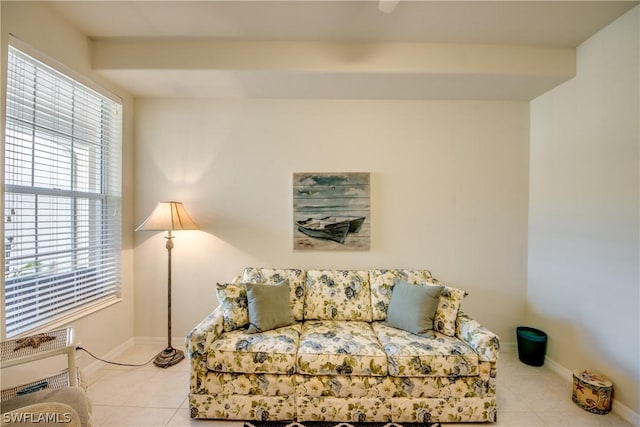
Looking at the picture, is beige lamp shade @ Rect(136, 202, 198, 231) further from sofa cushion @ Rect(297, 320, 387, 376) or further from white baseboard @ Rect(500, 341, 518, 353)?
white baseboard @ Rect(500, 341, 518, 353)

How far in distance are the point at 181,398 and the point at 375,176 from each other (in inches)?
97.2

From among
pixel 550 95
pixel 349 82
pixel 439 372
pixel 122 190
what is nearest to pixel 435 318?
pixel 439 372

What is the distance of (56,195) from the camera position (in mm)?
2012

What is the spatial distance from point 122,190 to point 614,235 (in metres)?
4.13

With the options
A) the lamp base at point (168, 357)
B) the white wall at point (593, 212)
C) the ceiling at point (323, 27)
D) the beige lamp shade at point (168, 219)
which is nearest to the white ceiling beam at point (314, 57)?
the ceiling at point (323, 27)

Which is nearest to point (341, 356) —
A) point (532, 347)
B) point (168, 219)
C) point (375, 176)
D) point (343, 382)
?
point (343, 382)

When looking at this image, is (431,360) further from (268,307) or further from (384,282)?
(268,307)

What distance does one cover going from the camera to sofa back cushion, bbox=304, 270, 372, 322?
236 centimetres

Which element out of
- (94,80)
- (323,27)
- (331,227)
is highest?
(323,27)

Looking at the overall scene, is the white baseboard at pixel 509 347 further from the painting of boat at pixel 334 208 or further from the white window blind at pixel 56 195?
the white window blind at pixel 56 195

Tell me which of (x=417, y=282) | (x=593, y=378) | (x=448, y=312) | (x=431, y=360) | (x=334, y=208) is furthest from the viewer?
(x=334, y=208)

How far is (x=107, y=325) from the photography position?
2436 mm

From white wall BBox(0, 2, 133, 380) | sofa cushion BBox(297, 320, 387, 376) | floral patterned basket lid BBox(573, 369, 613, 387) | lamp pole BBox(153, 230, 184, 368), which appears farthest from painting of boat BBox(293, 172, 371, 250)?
floral patterned basket lid BBox(573, 369, 613, 387)

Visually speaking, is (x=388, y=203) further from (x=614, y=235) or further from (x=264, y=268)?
(x=614, y=235)
